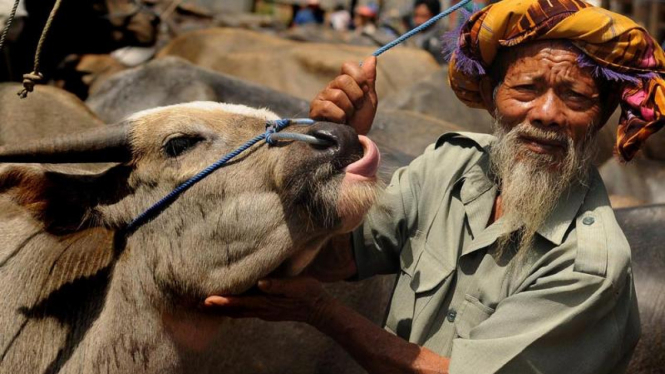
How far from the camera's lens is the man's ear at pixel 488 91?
3926 millimetres

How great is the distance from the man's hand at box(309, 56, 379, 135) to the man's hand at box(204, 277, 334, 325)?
609 mm

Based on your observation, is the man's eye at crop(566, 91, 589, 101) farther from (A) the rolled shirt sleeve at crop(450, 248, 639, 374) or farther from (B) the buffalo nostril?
(B) the buffalo nostril

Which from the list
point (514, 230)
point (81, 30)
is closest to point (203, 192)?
point (514, 230)

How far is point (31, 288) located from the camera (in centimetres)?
A: 333

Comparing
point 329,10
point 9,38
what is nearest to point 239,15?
point 329,10

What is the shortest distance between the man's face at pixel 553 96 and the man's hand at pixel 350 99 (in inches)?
21.9

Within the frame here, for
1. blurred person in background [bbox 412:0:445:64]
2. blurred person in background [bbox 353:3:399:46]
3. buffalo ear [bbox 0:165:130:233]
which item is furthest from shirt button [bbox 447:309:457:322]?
blurred person in background [bbox 353:3:399:46]

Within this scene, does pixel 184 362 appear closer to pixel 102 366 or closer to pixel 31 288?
pixel 102 366

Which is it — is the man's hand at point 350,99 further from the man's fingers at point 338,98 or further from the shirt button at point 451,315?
the shirt button at point 451,315

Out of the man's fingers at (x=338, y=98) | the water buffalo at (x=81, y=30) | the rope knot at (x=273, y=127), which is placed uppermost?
the rope knot at (x=273, y=127)

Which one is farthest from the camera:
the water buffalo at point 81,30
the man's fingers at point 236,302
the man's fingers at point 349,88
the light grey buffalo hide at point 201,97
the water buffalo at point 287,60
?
the water buffalo at point 287,60

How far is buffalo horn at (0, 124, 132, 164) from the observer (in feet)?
10.2

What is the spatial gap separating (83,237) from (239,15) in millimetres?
17910

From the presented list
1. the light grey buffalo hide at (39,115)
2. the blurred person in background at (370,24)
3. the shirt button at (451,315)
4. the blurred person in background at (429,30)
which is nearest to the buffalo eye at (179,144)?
the shirt button at (451,315)
